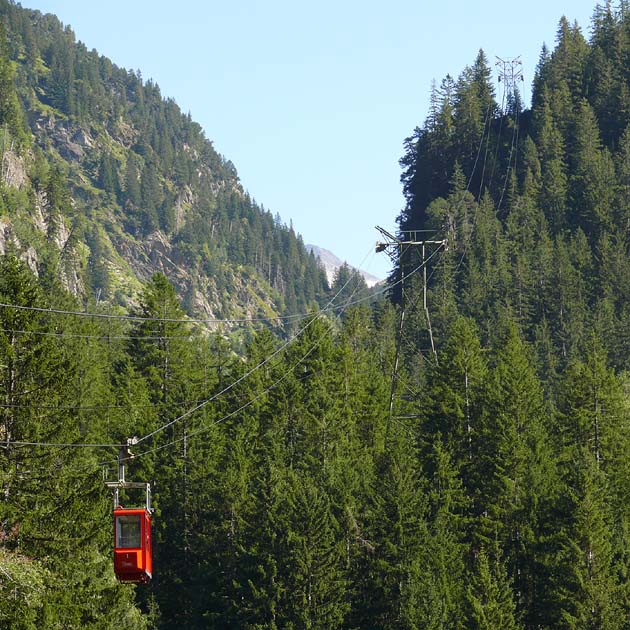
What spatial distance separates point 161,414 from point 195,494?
8325 millimetres

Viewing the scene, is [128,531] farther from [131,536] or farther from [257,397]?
[257,397]

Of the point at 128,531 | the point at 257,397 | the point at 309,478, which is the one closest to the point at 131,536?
the point at 128,531

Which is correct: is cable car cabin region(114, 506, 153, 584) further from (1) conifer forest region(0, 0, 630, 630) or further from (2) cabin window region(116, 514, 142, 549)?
(1) conifer forest region(0, 0, 630, 630)

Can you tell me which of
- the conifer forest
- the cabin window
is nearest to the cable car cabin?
the cabin window

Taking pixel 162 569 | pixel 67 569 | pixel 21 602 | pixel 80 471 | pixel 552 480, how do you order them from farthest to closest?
pixel 162 569
pixel 552 480
pixel 80 471
pixel 67 569
pixel 21 602

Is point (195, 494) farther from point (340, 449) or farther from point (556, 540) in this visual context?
point (556, 540)

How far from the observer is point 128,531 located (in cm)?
3434

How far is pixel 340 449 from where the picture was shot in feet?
252

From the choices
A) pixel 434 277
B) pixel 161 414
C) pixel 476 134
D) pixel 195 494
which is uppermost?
pixel 476 134

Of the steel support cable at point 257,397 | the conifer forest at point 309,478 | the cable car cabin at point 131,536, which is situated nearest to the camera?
the cable car cabin at point 131,536

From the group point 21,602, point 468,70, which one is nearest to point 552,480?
point 21,602

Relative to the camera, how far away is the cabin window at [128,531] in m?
34.3

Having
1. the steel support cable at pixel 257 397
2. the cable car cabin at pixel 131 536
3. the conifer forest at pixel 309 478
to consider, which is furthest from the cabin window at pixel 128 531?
the steel support cable at pixel 257 397

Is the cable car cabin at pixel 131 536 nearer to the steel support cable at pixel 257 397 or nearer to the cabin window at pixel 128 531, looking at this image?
the cabin window at pixel 128 531
